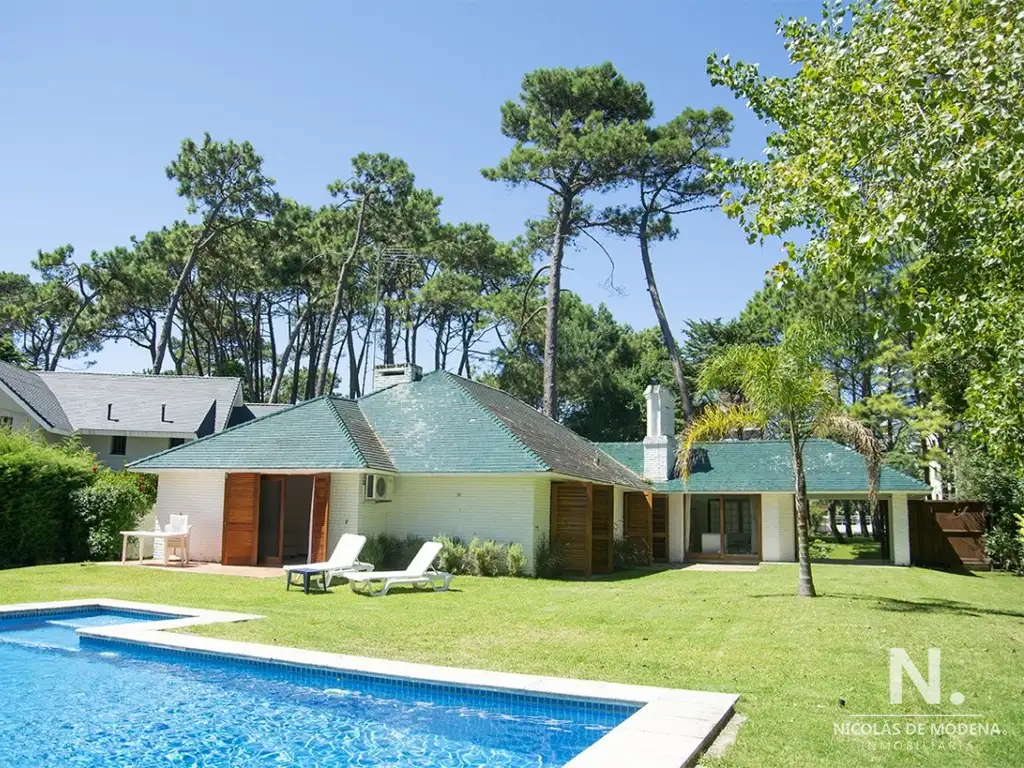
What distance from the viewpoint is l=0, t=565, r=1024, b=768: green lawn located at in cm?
646

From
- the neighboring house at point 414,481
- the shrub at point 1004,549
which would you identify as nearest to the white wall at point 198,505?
the neighboring house at point 414,481

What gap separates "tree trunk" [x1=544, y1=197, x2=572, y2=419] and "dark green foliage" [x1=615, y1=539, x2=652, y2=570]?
7535 mm

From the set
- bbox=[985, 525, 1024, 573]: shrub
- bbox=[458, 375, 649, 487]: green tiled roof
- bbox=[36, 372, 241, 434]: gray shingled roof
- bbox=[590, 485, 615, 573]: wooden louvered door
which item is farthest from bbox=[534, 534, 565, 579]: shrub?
bbox=[36, 372, 241, 434]: gray shingled roof

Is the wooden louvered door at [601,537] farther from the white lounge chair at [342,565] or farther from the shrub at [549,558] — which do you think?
the white lounge chair at [342,565]

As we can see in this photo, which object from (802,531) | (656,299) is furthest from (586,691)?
(656,299)

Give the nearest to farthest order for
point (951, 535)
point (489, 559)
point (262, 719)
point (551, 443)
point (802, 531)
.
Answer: point (262, 719) < point (802, 531) < point (489, 559) < point (551, 443) < point (951, 535)

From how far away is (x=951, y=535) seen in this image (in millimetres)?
Answer: 25953

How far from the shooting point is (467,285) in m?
43.0

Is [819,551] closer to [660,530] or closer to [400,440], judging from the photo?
[660,530]

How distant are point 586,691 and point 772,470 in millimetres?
22049

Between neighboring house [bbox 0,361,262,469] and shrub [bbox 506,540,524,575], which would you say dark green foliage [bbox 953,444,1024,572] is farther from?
neighboring house [bbox 0,361,262,469]

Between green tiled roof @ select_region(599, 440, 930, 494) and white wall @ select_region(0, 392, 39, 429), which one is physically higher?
white wall @ select_region(0, 392, 39, 429)

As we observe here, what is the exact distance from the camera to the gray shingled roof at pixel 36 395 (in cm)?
3119

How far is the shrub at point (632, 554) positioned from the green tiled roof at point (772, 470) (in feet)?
7.76
